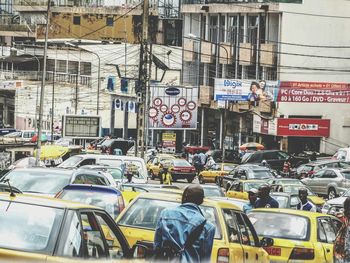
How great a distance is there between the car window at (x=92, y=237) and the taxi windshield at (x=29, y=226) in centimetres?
35

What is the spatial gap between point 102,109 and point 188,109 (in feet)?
63.2

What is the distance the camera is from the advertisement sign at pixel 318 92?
52.0 m

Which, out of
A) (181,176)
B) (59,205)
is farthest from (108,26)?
(59,205)

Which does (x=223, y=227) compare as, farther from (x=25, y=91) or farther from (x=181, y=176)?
(x=25, y=91)

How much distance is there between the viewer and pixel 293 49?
61.6m

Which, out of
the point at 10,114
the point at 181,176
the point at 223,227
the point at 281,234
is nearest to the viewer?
the point at 223,227

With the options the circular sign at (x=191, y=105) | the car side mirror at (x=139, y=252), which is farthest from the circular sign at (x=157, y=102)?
the car side mirror at (x=139, y=252)

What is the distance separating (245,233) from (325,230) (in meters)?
2.43

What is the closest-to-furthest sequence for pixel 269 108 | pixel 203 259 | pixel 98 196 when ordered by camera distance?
pixel 203 259, pixel 98 196, pixel 269 108

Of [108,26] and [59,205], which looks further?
[108,26]

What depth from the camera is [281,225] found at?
1320 centimetres

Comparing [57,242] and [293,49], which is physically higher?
[293,49]

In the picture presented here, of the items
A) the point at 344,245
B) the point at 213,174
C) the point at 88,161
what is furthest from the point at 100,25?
the point at 344,245

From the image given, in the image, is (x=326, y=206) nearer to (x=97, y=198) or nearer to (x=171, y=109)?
(x=97, y=198)
